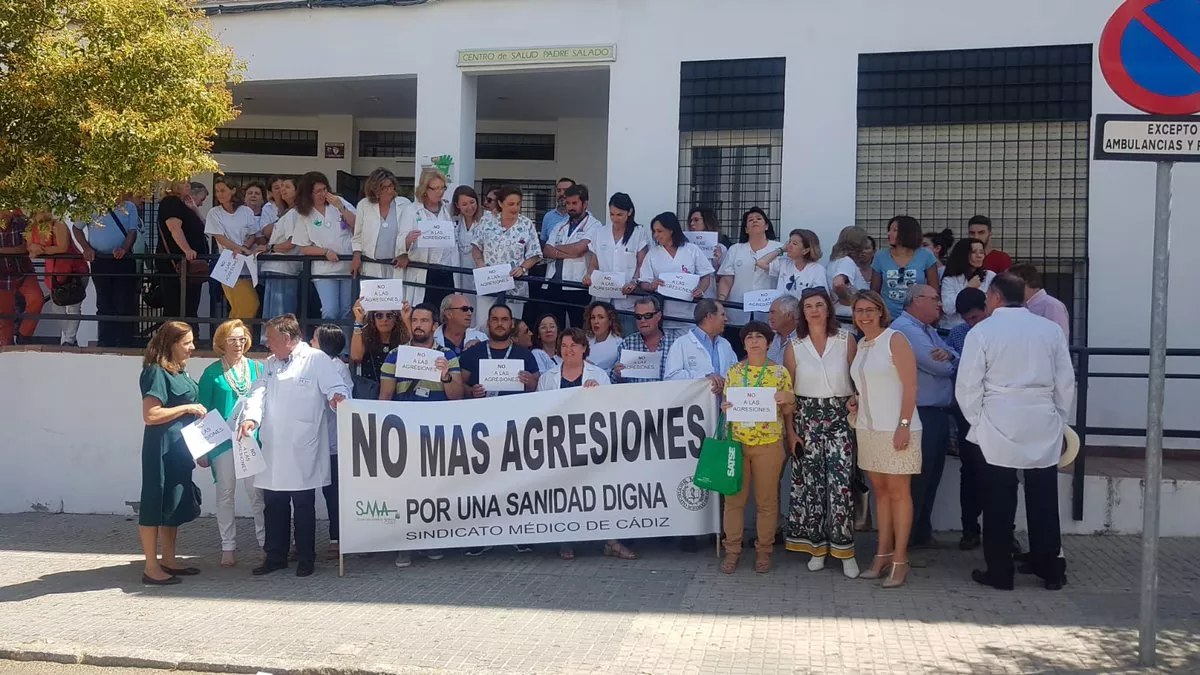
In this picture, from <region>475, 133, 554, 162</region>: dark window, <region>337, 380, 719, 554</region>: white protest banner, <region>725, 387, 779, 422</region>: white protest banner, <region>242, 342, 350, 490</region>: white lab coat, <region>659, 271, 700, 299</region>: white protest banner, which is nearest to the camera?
<region>725, 387, 779, 422</region>: white protest banner

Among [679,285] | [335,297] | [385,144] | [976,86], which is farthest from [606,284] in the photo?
[385,144]

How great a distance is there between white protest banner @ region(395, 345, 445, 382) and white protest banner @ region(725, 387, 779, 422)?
7.25 ft

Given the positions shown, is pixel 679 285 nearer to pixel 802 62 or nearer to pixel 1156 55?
pixel 802 62

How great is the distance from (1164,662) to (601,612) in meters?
3.09

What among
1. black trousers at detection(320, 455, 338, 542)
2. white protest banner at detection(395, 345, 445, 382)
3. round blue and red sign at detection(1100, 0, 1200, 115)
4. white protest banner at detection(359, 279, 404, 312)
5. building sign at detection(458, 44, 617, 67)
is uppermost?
building sign at detection(458, 44, 617, 67)

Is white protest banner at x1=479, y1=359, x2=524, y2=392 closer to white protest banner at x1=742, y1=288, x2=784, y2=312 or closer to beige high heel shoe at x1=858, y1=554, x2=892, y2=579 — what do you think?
white protest banner at x1=742, y1=288, x2=784, y2=312

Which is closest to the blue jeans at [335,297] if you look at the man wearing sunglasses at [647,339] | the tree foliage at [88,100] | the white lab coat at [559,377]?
the tree foliage at [88,100]

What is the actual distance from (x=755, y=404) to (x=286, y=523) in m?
3.49

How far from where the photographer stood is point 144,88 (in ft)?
25.8

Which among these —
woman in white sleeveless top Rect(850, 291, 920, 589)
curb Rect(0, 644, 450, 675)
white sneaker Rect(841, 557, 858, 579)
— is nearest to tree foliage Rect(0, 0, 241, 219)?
curb Rect(0, 644, 450, 675)

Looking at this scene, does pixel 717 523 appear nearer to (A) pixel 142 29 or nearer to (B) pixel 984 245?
(B) pixel 984 245

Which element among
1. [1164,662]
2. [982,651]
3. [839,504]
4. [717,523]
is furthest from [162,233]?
[1164,662]

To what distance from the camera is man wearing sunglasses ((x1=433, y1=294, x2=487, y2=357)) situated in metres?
8.02

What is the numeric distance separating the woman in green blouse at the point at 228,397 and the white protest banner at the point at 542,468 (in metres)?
0.99
